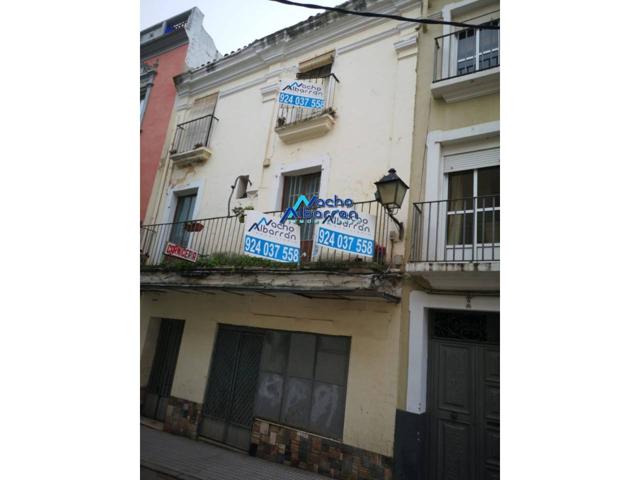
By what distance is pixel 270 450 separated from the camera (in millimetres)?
6406

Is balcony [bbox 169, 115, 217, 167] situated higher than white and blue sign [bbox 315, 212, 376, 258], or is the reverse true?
balcony [bbox 169, 115, 217, 167]

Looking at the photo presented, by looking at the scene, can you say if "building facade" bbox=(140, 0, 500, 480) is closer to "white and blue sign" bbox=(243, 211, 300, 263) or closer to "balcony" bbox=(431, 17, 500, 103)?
"balcony" bbox=(431, 17, 500, 103)

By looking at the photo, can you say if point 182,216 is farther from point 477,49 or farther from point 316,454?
point 477,49

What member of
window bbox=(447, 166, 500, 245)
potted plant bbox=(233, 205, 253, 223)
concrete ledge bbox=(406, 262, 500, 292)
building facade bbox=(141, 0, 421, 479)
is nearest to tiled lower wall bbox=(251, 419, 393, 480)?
building facade bbox=(141, 0, 421, 479)

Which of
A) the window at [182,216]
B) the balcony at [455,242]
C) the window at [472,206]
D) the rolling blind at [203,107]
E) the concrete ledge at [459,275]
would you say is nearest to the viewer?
the concrete ledge at [459,275]

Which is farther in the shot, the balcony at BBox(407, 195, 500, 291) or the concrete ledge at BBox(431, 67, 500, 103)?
the concrete ledge at BBox(431, 67, 500, 103)

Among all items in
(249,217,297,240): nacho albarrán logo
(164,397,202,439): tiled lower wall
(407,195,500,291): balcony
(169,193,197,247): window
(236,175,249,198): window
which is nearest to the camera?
(407,195,500,291): balcony

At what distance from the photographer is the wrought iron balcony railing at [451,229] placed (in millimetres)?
5754

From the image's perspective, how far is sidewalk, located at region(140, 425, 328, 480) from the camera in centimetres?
557

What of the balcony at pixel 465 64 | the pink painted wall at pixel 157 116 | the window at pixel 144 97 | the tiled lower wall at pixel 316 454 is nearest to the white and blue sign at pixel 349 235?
the balcony at pixel 465 64

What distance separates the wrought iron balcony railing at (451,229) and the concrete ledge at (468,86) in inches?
71.3

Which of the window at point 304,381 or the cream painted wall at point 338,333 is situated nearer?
the cream painted wall at point 338,333

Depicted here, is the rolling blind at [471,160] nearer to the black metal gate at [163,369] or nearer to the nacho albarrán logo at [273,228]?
the nacho albarrán logo at [273,228]

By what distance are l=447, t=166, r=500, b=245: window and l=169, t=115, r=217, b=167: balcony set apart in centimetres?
615
